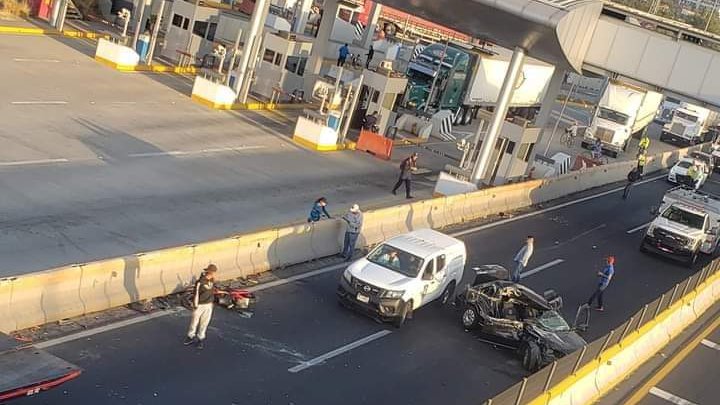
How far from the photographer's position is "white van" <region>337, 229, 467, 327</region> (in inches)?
773

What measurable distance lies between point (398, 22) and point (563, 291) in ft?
183

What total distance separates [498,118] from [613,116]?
24.3m

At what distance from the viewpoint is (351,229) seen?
23.0 meters

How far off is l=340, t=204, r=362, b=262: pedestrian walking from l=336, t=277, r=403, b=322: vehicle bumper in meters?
3.21

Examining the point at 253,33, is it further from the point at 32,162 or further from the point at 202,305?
the point at 202,305

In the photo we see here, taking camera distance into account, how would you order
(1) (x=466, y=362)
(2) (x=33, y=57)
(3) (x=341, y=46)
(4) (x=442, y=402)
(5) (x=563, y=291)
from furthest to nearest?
(3) (x=341, y=46), (2) (x=33, y=57), (5) (x=563, y=291), (1) (x=466, y=362), (4) (x=442, y=402)

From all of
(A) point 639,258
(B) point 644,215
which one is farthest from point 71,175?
(B) point 644,215

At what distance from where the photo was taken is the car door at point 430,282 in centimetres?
2048

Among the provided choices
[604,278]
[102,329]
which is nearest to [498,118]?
[604,278]

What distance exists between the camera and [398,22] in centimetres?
7862

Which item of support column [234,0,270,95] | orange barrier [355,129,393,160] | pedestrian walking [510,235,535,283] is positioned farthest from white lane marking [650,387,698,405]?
support column [234,0,270,95]

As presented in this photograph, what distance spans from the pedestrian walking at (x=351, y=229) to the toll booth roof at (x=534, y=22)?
10.5 meters

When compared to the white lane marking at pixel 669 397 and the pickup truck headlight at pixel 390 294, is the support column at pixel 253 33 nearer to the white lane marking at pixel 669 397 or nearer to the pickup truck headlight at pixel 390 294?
the pickup truck headlight at pixel 390 294

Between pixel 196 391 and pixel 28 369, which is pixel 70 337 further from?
pixel 28 369
